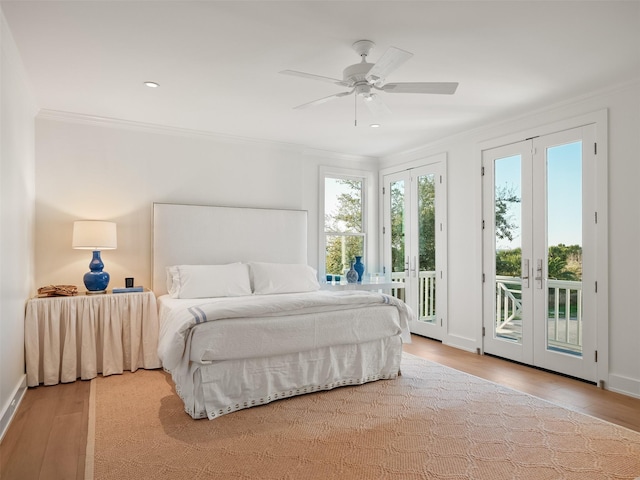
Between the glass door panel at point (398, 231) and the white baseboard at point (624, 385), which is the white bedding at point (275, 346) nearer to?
the white baseboard at point (624, 385)

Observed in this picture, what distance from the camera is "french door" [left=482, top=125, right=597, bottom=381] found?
3.63m

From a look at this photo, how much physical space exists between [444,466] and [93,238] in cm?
349

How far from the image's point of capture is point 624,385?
333 centimetres

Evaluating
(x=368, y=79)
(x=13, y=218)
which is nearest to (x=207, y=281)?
(x=13, y=218)

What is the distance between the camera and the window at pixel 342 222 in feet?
19.2

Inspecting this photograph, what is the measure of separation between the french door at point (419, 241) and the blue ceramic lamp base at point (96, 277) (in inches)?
146

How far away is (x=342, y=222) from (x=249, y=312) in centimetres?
321

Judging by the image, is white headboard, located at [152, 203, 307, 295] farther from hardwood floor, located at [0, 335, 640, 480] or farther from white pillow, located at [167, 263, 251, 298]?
hardwood floor, located at [0, 335, 640, 480]

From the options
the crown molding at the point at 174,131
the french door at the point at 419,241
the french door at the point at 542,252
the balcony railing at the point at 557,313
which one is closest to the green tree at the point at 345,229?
the french door at the point at 419,241

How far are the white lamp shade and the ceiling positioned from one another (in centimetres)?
114

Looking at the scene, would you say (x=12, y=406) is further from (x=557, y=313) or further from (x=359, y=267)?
(x=557, y=313)

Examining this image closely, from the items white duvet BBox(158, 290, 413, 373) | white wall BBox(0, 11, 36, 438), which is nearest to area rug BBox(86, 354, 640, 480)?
white duvet BBox(158, 290, 413, 373)

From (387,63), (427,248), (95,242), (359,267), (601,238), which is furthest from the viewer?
(359,267)

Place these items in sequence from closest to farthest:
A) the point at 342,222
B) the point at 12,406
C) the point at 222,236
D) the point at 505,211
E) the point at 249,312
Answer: the point at 12,406 → the point at 249,312 → the point at 505,211 → the point at 222,236 → the point at 342,222
